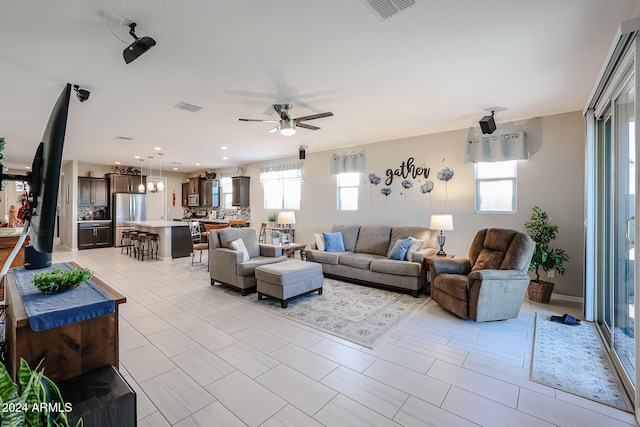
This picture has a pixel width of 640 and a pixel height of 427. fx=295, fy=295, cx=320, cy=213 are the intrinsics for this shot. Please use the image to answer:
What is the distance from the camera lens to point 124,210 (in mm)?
9078

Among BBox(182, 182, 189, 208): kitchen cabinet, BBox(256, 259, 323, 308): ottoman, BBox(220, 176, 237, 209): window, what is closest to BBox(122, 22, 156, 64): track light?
BBox(256, 259, 323, 308): ottoman

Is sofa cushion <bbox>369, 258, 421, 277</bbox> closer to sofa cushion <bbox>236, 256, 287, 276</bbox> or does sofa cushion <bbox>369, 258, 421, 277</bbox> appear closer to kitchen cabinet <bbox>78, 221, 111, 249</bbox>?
sofa cushion <bbox>236, 256, 287, 276</bbox>

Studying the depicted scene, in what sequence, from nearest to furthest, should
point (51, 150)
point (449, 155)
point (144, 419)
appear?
point (51, 150) < point (144, 419) < point (449, 155)

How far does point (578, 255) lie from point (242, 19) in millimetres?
4976

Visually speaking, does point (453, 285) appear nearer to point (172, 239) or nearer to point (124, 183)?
point (172, 239)

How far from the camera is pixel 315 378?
226 cm

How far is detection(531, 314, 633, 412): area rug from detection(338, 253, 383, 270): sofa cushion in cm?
230

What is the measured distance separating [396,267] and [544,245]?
2005 mm

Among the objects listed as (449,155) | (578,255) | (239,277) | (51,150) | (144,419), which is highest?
(449,155)

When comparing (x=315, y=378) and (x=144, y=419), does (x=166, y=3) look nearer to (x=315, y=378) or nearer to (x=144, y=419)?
(x=144, y=419)

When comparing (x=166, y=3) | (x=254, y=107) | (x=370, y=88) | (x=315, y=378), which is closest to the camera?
(x=166, y=3)

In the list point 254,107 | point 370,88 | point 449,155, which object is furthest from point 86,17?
point 449,155

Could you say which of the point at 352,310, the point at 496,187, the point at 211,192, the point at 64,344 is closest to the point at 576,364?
the point at 352,310

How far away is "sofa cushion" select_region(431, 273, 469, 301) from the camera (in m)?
3.37
